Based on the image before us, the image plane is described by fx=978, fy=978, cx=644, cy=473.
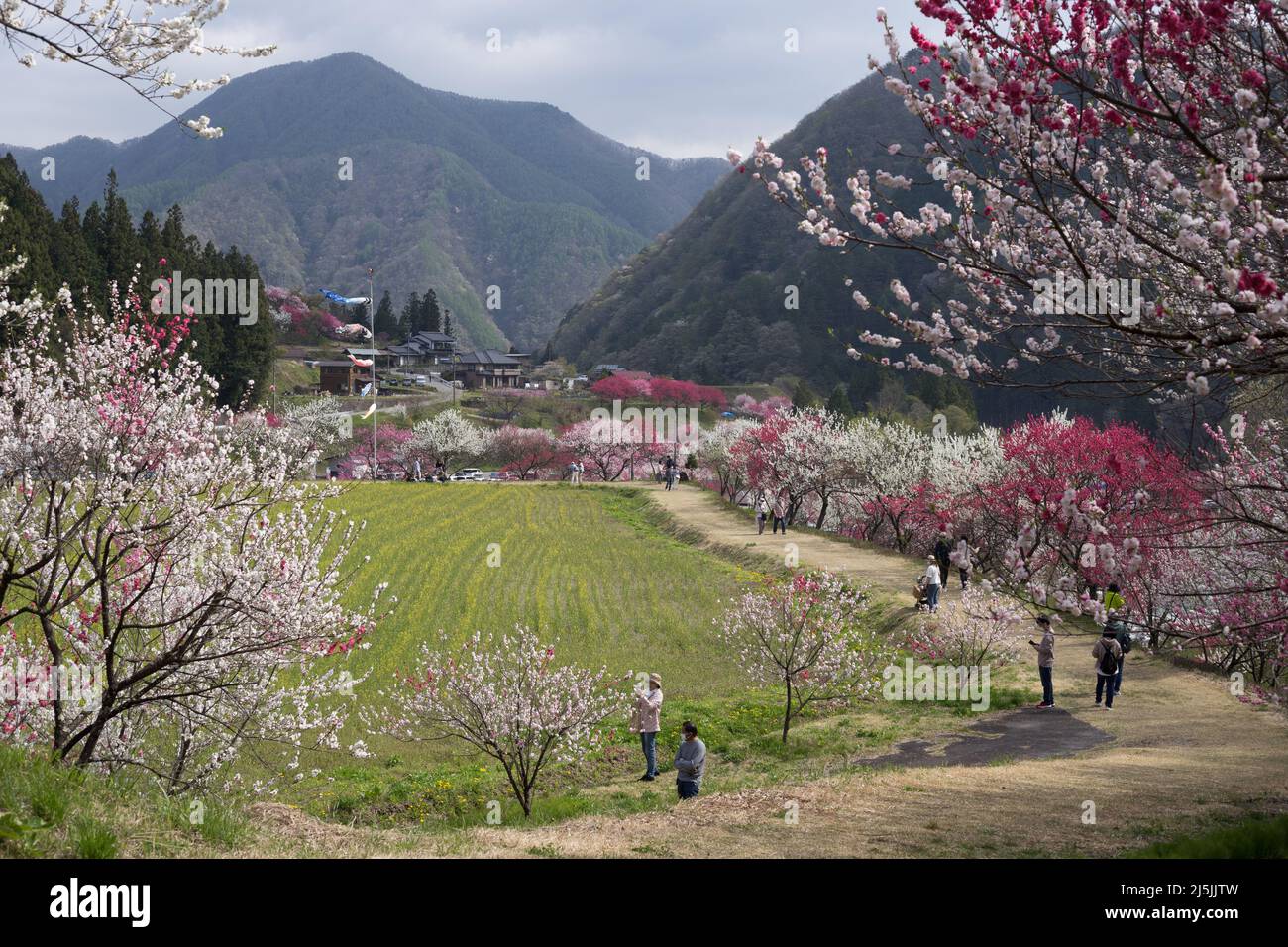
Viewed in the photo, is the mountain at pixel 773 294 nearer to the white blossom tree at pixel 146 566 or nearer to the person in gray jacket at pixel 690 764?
the person in gray jacket at pixel 690 764

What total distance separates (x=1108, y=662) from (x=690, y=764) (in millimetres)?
9292

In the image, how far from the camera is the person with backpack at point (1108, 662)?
18.4 meters

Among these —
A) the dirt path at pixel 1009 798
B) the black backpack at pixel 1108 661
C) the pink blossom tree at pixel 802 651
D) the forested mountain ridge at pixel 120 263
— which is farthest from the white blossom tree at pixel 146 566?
the forested mountain ridge at pixel 120 263

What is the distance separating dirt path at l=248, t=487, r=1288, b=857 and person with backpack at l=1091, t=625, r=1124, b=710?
34 centimetres

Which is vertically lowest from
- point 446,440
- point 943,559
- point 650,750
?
point 650,750

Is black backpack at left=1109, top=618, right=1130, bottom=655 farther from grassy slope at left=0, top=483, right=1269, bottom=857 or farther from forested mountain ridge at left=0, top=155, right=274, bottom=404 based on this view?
forested mountain ridge at left=0, top=155, right=274, bottom=404

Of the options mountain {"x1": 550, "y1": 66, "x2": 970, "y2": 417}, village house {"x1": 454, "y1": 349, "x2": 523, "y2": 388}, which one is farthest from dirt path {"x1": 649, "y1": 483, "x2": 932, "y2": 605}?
village house {"x1": 454, "y1": 349, "x2": 523, "y2": 388}

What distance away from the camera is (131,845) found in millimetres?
7117

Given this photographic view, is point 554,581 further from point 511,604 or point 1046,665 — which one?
point 1046,665

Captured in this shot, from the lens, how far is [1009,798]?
42.7ft

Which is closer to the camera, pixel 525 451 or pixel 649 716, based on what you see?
pixel 649 716

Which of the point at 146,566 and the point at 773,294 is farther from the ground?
the point at 773,294

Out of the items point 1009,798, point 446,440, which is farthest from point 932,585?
point 446,440

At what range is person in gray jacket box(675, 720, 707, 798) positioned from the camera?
1462cm
